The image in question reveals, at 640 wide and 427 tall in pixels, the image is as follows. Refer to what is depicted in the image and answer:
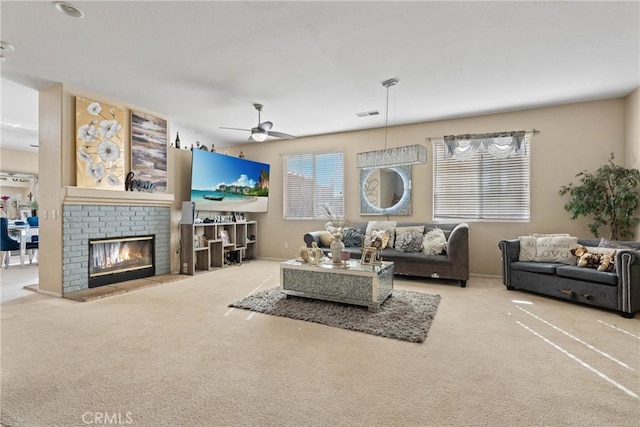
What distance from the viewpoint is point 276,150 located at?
690 centimetres

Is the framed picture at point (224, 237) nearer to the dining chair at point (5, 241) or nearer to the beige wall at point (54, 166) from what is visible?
the beige wall at point (54, 166)

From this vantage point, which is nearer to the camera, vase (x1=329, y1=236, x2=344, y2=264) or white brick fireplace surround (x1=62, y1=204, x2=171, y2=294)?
vase (x1=329, y1=236, x2=344, y2=264)

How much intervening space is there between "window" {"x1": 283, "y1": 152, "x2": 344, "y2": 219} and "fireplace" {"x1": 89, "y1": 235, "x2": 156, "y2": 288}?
282 centimetres

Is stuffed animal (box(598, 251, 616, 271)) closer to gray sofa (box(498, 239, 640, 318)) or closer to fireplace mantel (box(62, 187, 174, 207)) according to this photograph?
gray sofa (box(498, 239, 640, 318))

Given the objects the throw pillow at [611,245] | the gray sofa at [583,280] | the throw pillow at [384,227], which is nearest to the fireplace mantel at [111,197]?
the throw pillow at [384,227]

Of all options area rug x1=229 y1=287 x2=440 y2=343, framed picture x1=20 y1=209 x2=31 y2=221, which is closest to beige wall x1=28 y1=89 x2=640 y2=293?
area rug x1=229 y1=287 x2=440 y2=343

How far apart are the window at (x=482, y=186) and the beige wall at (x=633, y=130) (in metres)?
1.15

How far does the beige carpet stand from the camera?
1.62 m

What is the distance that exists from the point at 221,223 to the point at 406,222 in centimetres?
349

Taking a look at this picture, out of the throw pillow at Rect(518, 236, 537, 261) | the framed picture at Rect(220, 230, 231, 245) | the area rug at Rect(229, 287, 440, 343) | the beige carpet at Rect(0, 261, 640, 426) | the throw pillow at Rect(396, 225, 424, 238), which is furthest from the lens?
the framed picture at Rect(220, 230, 231, 245)

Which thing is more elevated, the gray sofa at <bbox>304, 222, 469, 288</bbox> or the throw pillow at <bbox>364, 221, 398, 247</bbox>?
the throw pillow at <bbox>364, 221, 398, 247</bbox>

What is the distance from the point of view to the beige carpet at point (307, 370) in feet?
5.32

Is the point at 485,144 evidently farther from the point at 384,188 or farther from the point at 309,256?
the point at 309,256

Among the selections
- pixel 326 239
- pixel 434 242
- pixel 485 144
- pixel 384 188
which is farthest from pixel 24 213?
pixel 485 144
